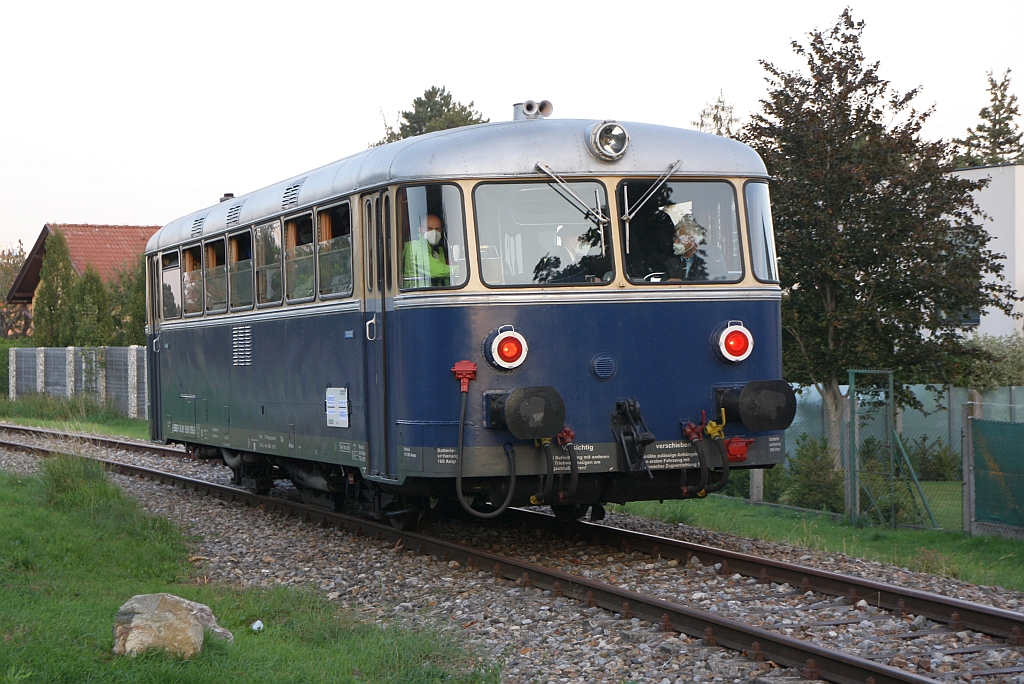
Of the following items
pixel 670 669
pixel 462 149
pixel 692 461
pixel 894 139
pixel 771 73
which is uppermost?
pixel 771 73

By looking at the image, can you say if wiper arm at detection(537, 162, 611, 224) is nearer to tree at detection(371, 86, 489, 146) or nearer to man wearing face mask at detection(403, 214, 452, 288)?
man wearing face mask at detection(403, 214, 452, 288)

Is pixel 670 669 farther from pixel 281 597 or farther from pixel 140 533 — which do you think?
pixel 140 533

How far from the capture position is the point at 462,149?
337 inches

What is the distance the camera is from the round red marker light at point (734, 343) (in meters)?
8.80

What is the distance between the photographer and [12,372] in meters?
35.8

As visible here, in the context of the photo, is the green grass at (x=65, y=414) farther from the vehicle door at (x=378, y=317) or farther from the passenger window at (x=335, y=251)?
the vehicle door at (x=378, y=317)

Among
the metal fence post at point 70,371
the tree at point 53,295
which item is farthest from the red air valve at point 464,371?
the tree at point 53,295

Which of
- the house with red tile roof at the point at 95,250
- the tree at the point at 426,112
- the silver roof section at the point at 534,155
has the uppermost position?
the tree at the point at 426,112

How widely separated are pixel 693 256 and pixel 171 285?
7.10 m

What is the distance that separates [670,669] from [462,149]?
160 inches

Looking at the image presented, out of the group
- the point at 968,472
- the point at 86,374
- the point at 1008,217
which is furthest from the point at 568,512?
the point at 86,374

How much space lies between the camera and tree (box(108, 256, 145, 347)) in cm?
3309

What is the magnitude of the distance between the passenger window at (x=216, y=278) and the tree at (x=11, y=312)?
43.0 m

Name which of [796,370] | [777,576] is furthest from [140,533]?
[796,370]
